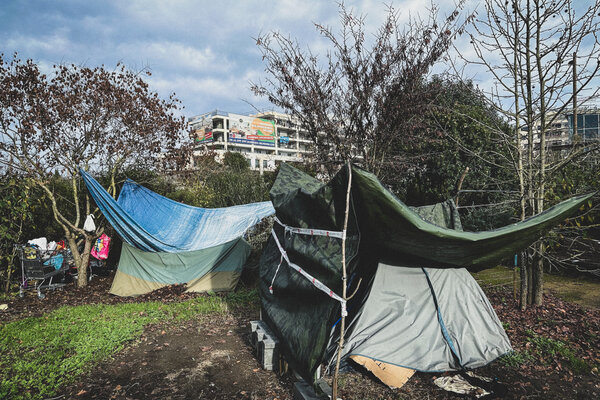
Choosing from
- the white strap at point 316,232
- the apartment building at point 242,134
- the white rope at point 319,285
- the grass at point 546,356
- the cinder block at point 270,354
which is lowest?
the grass at point 546,356

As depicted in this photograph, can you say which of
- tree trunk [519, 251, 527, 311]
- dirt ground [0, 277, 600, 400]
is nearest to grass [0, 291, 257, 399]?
dirt ground [0, 277, 600, 400]

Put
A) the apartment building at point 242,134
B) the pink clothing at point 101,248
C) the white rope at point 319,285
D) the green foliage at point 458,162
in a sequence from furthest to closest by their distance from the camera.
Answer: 1. the apartment building at point 242,134
2. the pink clothing at point 101,248
3. the green foliage at point 458,162
4. the white rope at point 319,285

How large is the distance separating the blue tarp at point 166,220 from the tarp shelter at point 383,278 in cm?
268

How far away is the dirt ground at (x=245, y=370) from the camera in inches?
102

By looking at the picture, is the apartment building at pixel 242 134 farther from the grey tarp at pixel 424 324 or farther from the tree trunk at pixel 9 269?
the grey tarp at pixel 424 324

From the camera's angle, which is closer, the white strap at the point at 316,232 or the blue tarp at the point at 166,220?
the white strap at the point at 316,232

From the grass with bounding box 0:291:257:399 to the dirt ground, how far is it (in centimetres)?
18

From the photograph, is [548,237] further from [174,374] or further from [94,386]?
[94,386]

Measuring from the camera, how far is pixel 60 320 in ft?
13.8

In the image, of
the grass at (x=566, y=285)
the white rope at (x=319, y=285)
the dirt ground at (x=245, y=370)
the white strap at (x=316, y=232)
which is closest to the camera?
the white rope at (x=319, y=285)

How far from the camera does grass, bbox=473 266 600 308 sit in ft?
15.5

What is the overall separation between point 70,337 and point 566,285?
6776 mm

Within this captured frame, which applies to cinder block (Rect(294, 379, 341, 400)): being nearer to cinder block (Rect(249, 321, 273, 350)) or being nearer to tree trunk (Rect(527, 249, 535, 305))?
cinder block (Rect(249, 321, 273, 350))

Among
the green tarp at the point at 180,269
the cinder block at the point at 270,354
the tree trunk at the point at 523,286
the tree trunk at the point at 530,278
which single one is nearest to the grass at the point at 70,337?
the green tarp at the point at 180,269
